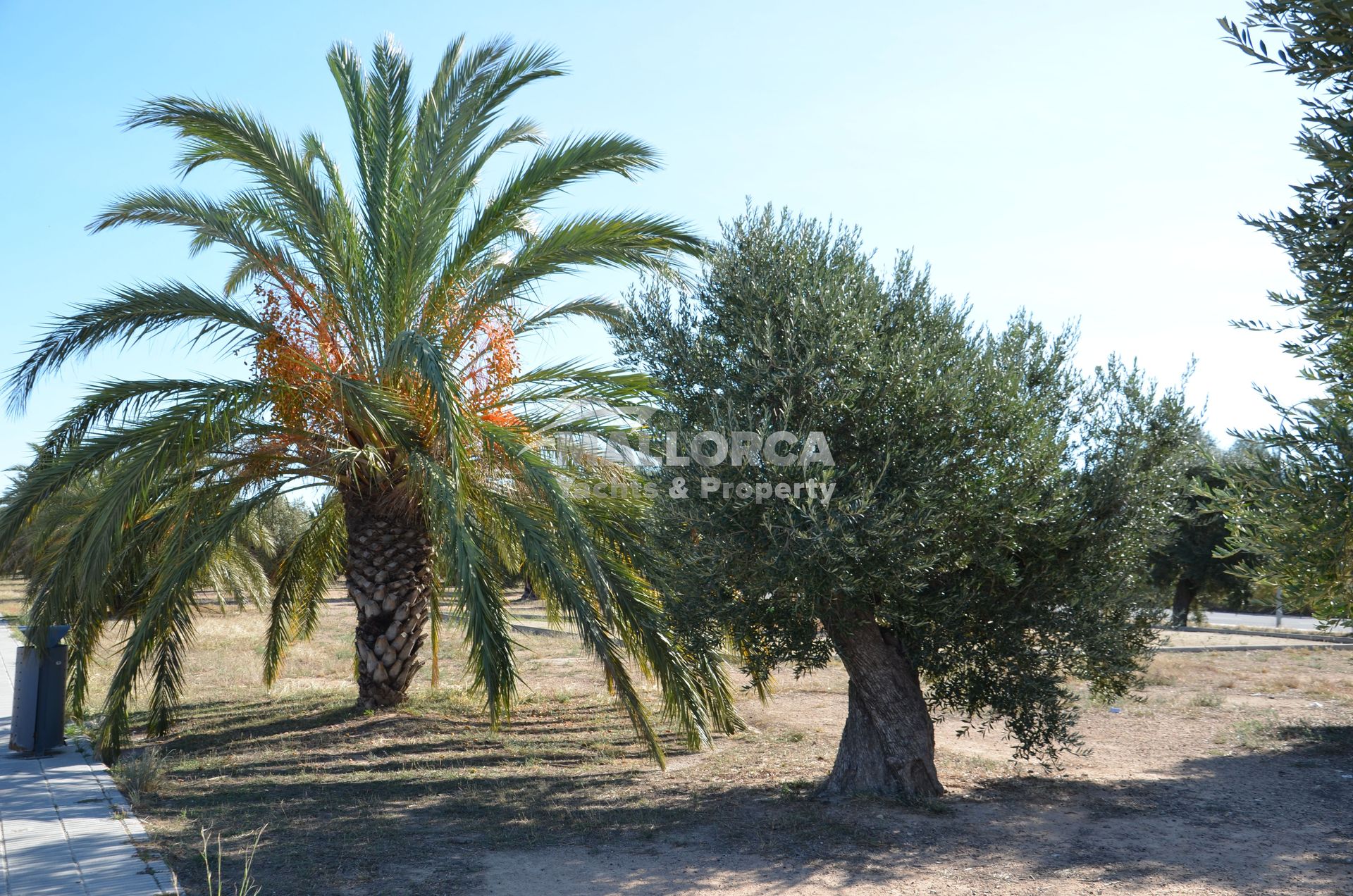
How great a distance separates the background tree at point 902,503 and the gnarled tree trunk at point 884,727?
18 mm

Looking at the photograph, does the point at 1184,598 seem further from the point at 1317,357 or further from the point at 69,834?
the point at 69,834

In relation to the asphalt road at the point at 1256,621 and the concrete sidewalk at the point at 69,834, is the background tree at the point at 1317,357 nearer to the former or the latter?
the concrete sidewalk at the point at 69,834

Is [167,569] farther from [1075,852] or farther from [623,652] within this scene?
[1075,852]

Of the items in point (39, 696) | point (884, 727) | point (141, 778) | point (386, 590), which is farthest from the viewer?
point (386, 590)

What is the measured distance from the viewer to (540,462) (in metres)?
8.36

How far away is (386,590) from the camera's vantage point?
34.6ft

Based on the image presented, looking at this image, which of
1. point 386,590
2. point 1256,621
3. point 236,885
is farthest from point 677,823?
point 1256,621

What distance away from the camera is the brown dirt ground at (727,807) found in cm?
594

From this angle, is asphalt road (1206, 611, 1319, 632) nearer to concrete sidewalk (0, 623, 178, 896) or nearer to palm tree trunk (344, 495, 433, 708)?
palm tree trunk (344, 495, 433, 708)

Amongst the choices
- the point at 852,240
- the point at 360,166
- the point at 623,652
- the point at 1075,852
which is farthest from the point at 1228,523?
the point at 360,166

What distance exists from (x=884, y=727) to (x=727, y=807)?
145cm

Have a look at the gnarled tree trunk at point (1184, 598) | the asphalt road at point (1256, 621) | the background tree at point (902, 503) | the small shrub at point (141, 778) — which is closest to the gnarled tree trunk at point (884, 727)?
the background tree at point (902, 503)

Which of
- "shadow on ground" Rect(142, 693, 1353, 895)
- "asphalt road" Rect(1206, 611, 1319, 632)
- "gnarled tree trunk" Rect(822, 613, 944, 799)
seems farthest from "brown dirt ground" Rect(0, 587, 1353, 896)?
A: "asphalt road" Rect(1206, 611, 1319, 632)

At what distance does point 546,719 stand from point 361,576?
10.1 feet
